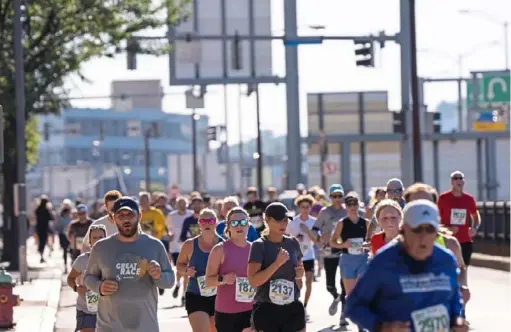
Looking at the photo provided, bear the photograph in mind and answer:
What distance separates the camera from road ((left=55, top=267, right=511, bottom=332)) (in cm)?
1900

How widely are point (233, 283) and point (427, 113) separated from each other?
43245mm

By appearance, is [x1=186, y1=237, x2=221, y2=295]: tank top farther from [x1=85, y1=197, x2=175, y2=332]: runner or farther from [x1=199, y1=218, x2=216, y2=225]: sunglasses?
[x1=85, y1=197, x2=175, y2=332]: runner

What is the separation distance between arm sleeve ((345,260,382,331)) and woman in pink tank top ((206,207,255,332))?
5.06m

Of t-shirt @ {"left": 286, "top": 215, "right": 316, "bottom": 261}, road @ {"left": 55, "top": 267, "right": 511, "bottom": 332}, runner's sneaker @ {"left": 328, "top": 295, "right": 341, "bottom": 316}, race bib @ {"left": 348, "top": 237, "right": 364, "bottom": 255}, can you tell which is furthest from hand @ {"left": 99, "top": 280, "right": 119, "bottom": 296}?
t-shirt @ {"left": 286, "top": 215, "right": 316, "bottom": 261}

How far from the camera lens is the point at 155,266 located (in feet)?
34.3

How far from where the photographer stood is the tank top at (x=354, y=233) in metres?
18.2

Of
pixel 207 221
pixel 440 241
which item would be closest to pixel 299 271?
pixel 440 241

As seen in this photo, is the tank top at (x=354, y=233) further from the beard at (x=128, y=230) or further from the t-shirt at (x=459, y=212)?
the beard at (x=128, y=230)

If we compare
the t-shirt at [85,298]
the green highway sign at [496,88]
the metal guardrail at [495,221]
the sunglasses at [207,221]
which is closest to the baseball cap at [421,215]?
the t-shirt at [85,298]

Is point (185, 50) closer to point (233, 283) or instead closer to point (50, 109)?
point (50, 109)

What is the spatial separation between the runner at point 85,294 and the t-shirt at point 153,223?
11501 mm

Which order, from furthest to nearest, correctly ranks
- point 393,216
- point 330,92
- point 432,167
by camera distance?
point 432,167 < point 330,92 < point 393,216

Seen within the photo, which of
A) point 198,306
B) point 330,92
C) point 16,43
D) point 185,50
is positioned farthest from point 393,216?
point 330,92

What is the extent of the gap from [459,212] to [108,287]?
9443 millimetres
